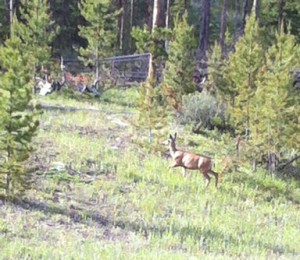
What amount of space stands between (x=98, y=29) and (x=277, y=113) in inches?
366

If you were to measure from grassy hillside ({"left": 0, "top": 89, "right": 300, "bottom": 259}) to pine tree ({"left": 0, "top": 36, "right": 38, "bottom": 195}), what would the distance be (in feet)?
1.11

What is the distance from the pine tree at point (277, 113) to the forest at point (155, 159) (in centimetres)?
2

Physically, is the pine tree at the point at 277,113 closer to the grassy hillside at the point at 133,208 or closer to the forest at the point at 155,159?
the forest at the point at 155,159

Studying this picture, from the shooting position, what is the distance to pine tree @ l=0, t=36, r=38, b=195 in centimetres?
661

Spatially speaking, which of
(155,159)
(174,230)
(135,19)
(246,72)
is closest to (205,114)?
(246,72)

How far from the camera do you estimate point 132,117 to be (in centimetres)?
1243

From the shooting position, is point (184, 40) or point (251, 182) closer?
point (251, 182)

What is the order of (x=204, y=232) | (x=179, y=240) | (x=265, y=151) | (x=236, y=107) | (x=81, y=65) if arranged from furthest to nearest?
(x=81, y=65), (x=236, y=107), (x=265, y=151), (x=204, y=232), (x=179, y=240)

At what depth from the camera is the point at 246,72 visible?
11.4m

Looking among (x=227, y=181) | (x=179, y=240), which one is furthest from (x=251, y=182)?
(x=179, y=240)

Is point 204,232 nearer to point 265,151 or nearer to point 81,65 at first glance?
point 265,151

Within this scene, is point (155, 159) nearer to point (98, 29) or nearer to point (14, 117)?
point (14, 117)

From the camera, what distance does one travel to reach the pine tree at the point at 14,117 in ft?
21.7

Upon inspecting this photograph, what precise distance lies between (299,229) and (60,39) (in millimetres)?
24472
